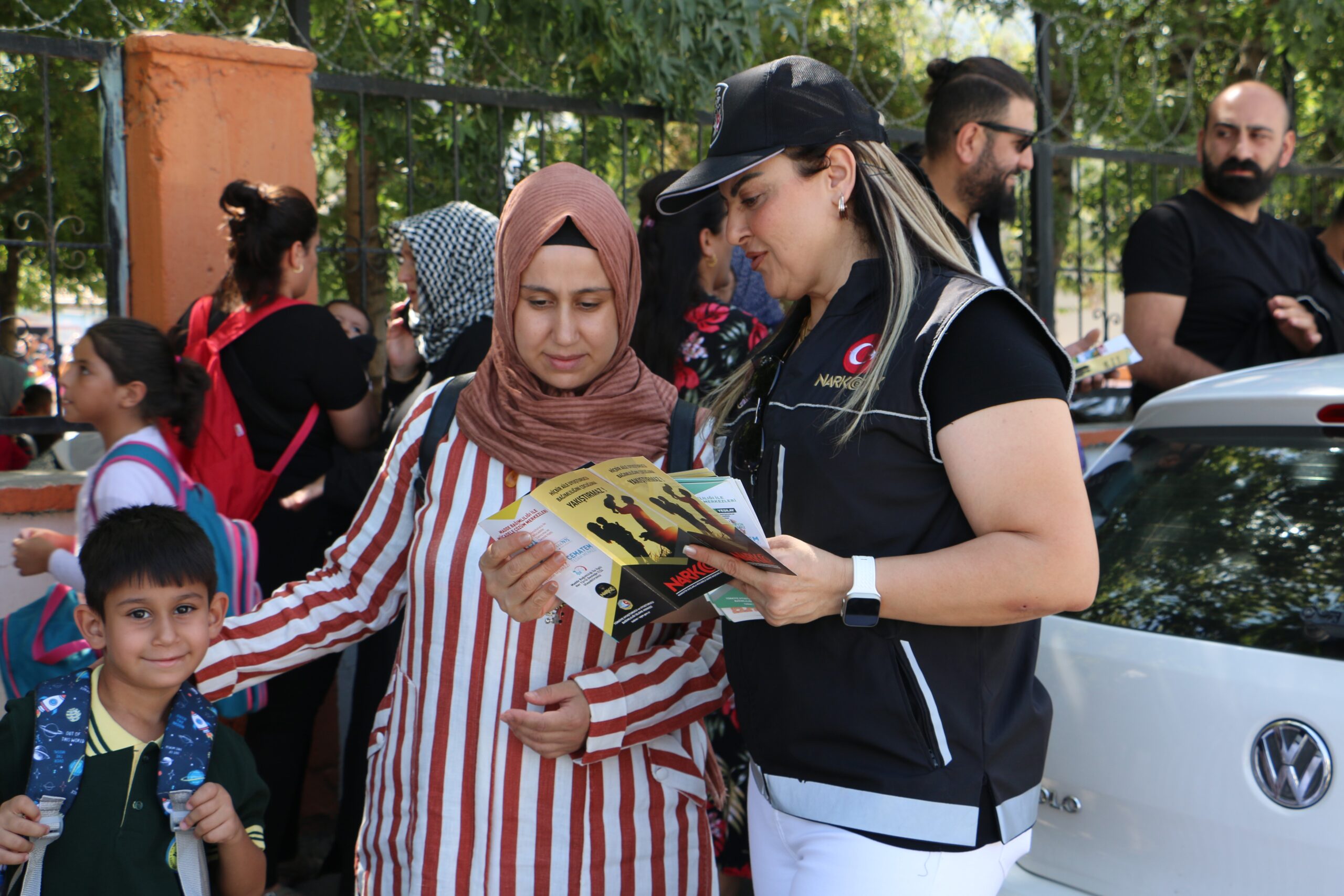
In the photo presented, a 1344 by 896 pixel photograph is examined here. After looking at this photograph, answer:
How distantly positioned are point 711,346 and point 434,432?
123cm

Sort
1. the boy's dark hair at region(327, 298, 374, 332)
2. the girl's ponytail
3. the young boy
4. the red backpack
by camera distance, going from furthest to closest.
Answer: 1. the boy's dark hair at region(327, 298, 374, 332)
2. the red backpack
3. the girl's ponytail
4. the young boy

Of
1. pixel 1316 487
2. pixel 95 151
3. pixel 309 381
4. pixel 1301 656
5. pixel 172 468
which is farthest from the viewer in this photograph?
pixel 95 151

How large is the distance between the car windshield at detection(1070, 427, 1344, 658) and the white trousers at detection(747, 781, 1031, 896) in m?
0.74

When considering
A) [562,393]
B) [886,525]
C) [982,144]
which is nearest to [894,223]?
[886,525]

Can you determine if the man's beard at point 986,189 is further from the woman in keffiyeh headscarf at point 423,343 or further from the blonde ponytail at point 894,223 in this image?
the blonde ponytail at point 894,223

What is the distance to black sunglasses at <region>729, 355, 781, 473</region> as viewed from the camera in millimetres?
1848

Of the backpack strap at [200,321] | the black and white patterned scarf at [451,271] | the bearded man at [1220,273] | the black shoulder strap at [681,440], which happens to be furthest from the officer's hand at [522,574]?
the bearded man at [1220,273]

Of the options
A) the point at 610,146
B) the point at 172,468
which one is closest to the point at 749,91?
the point at 172,468

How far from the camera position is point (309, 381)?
3529mm

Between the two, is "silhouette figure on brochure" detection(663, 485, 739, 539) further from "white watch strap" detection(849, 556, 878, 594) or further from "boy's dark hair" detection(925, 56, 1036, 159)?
"boy's dark hair" detection(925, 56, 1036, 159)

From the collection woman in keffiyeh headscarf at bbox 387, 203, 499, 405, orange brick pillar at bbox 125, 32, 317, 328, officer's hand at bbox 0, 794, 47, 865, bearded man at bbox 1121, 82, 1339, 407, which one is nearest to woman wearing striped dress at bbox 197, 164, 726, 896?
officer's hand at bbox 0, 794, 47, 865

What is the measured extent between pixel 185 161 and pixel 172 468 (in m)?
1.43

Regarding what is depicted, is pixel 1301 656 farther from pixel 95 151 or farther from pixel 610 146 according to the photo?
pixel 95 151

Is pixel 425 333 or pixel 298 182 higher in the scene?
pixel 298 182
